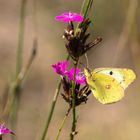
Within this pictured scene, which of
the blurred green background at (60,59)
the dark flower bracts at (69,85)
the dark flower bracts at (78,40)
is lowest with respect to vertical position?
the dark flower bracts at (69,85)

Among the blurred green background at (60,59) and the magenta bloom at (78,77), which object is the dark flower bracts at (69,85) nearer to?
the magenta bloom at (78,77)

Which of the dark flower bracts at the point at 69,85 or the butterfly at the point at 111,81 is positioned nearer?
the dark flower bracts at the point at 69,85

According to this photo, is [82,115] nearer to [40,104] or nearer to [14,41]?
[40,104]

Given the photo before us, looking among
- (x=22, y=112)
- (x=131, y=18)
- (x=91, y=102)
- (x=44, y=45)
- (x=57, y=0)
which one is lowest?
(x=131, y=18)

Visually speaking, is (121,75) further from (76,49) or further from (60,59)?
(60,59)

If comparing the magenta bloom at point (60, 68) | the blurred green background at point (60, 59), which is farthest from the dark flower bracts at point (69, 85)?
the blurred green background at point (60, 59)

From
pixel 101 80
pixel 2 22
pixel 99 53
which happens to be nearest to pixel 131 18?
pixel 101 80

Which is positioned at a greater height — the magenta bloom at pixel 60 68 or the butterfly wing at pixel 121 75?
the butterfly wing at pixel 121 75
